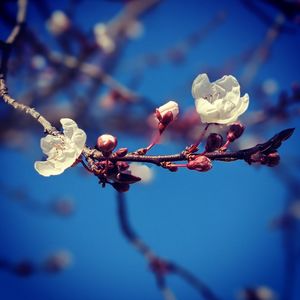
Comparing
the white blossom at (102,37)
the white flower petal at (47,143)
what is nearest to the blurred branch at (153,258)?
the white flower petal at (47,143)

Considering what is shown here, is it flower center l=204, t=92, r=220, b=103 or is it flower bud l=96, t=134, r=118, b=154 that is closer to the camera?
flower bud l=96, t=134, r=118, b=154

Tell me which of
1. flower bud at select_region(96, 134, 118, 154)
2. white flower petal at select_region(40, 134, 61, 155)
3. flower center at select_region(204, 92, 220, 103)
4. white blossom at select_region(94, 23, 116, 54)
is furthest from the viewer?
white blossom at select_region(94, 23, 116, 54)

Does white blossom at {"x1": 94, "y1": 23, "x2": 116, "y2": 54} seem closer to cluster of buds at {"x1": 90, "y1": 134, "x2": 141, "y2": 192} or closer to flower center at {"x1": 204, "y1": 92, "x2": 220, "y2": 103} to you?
flower center at {"x1": 204, "y1": 92, "x2": 220, "y2": 103}

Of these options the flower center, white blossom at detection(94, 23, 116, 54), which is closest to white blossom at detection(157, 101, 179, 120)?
the flower center

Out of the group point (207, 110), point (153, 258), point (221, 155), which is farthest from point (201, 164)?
point (153, 258)

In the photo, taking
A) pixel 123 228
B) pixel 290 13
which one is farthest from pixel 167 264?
pixel 290 13

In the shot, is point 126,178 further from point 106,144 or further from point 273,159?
point 273,159

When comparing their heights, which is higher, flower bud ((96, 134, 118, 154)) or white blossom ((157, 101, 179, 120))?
white blossom ((157, 101, 179, 120))
